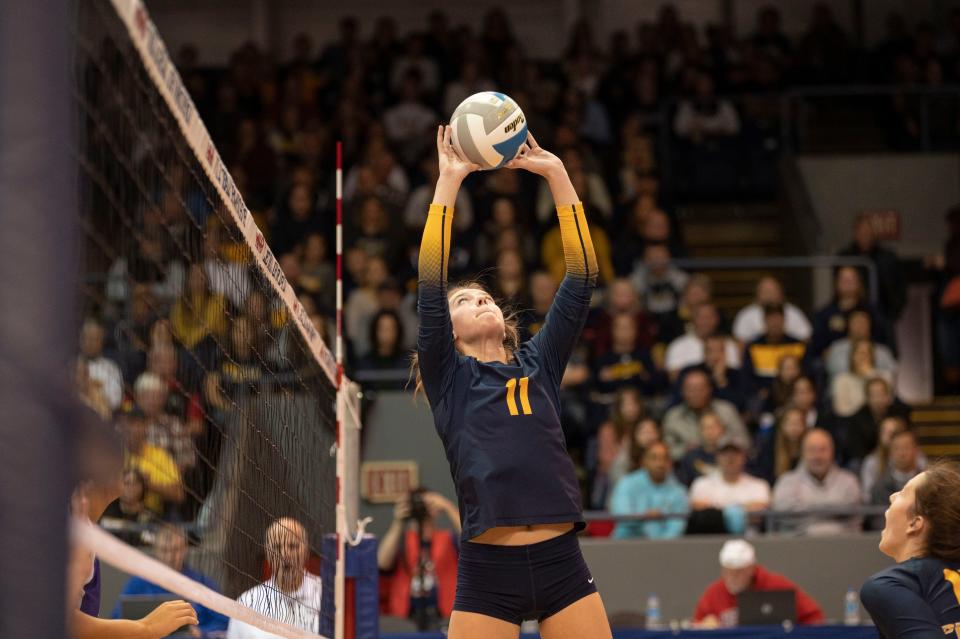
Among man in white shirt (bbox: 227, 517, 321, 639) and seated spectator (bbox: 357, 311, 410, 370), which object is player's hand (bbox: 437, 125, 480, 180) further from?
seated spectator (bbox: 357, 311, 410, 370)

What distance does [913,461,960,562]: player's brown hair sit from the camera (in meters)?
4.09

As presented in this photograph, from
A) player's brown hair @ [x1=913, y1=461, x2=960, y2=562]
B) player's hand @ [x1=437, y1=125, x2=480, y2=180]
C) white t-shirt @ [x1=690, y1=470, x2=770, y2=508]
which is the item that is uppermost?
player's hand @ [x1=437, y1=125, x2=480, y2=180]

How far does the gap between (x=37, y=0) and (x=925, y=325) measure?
51.0 ft

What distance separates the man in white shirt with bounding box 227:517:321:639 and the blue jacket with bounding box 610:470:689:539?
4.58 m

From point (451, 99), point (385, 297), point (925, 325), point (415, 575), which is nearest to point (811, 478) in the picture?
point (415, 575)

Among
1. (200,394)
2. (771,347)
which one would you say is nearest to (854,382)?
(771,347)

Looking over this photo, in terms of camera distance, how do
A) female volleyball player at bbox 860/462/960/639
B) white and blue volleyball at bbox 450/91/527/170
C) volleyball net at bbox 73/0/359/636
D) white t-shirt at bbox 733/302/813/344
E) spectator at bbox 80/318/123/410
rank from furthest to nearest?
white t-shirt at bbox 733/302/813/344 → white and blue volleyball at bbox 450/91/527/170 → female volleyball player at bbox 860/462/960/639 → spectator at bbox 80/318/123/410 → volleyball net at bbox 73/0/359/636

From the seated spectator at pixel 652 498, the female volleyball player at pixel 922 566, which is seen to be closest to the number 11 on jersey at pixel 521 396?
the female volleyball player at pixel 922 566

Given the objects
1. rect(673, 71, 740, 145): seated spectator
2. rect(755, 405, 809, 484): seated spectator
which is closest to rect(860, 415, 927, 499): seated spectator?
rect(755, 405, 809, 484): seated spectator

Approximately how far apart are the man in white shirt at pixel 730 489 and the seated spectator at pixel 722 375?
3.51ft

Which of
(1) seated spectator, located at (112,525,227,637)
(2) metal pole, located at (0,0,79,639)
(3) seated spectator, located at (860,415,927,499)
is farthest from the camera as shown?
(3) seated spectator, located at (860,415,927,499)

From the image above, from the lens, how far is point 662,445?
34.1ft

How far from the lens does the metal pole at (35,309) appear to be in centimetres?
217

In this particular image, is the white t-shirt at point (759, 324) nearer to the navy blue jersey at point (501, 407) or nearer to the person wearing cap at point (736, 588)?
the person wearing cap at point (736, 588)
